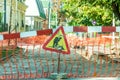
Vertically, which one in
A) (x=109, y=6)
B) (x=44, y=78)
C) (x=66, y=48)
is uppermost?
(x=109, y=6)

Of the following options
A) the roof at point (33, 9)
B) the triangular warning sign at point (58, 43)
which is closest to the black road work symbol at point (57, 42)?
the triangular warning sign at point (58, 43)

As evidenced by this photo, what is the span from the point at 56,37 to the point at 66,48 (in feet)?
1.20

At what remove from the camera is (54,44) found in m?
11.4

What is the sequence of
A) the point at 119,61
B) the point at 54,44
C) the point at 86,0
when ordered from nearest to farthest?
the point at 54,44 < the point at 119,61 < the point at 86,0

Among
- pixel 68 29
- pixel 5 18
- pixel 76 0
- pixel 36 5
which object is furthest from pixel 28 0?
pixel 68 29

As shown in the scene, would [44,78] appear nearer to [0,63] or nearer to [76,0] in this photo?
[0,63]

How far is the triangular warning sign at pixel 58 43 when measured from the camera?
1140cm

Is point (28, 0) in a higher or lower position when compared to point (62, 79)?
higher

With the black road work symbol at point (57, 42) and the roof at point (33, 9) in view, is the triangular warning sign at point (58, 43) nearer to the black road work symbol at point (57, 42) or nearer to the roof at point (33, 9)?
the black road work symbol at point (57, 42)

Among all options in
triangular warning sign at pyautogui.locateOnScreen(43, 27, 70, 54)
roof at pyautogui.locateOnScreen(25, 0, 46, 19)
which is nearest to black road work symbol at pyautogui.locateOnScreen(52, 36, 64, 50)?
triangular warning sign at pyautogui.locateOnScreen(43, 27, 70, 54)

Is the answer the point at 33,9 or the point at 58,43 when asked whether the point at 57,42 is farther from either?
the point at 33,9

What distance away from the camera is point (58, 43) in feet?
37.4

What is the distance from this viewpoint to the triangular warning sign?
11398 mm

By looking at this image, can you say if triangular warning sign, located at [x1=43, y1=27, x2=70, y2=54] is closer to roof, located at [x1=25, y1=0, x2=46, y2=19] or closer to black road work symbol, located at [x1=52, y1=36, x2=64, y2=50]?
black road work symbol, located at [x1=52, y1=36, x2=64, y2=50]
